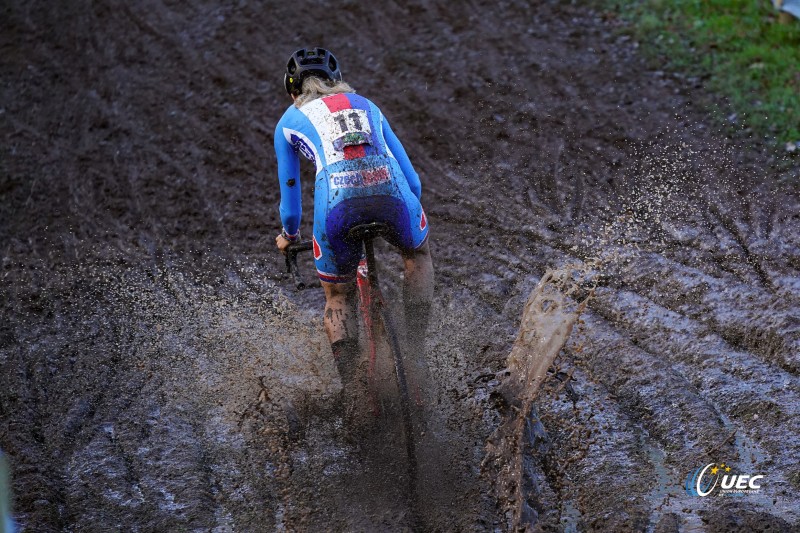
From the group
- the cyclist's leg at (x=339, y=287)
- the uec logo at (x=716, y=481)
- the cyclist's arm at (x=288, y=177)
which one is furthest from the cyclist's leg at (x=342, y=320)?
the uec logo at (x=716, y=481)

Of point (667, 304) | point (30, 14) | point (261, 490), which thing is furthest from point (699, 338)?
point (30, 14)

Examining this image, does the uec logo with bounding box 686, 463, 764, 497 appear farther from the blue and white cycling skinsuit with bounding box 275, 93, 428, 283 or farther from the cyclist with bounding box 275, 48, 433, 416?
the blue and white cycling skinsuit with bounding box 275, 93, 428, 283

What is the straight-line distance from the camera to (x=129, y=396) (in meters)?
6.55

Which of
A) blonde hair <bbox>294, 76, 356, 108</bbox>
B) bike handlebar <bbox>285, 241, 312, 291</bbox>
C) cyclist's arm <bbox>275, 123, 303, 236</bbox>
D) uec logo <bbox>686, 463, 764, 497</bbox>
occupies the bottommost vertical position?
uec logo <bbox>686, 463, 764, 497</bbox>

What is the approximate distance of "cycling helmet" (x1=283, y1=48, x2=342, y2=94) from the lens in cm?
569

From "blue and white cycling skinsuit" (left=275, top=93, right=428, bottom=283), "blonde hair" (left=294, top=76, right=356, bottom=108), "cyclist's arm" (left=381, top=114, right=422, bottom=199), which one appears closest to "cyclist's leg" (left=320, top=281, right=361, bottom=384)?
"blue and white cycling skinsuit" (left=275, top=93, right=428, bottom=283)

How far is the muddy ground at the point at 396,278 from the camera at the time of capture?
5.45m

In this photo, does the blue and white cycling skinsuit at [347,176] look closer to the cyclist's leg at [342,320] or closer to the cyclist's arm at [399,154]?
the cyclist's arm at [399,154]

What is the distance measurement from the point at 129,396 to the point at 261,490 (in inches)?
62.0

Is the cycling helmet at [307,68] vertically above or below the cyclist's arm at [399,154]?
above

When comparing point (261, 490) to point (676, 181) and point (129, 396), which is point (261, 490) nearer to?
point (129, 396)

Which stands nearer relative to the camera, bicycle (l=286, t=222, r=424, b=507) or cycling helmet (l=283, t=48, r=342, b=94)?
bicycle (l=286, t=222, r=424, b=507)

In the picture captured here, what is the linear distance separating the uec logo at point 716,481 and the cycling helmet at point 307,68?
332cm

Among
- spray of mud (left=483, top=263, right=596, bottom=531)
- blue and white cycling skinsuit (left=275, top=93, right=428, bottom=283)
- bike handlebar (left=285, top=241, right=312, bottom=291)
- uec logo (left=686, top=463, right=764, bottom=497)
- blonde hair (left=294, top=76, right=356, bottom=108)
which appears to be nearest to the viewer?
uec logo (left=686, top=463, right=764, bottom=497)
